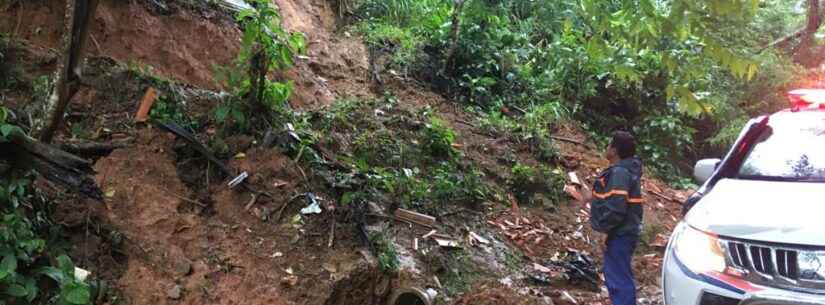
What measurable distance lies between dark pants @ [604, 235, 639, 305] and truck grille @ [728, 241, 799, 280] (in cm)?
137

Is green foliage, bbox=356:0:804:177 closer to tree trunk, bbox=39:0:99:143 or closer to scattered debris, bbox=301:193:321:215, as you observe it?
scattered debris, bbox=301:193:321:215

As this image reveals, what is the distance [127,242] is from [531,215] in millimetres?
4181

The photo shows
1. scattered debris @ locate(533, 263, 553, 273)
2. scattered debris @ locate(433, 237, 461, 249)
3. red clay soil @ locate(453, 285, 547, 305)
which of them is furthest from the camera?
scattered debris @ locate(533, 263, 553, 273)

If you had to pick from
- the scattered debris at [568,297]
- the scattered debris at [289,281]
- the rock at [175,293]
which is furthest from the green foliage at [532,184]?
the rock at [175,293]

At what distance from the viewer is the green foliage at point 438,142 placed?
22.7 feet

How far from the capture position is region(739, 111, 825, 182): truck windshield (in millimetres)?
3980

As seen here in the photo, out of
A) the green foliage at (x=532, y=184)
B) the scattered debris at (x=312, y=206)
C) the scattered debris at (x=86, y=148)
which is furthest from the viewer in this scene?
the green foliage at (x=532, y=184)

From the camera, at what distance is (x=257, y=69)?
17.6 ft

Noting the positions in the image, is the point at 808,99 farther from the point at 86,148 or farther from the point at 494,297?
the point at 86,148

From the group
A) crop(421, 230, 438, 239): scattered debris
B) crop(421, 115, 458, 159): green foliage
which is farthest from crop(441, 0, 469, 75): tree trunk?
crop(421, 230, 438, 239): scattered debris

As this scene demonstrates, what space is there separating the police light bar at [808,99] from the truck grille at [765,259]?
201cm

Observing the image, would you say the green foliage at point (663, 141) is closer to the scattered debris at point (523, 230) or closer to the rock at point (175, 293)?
the scattered debris at point (523, 230)

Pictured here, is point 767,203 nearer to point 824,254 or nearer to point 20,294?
point 824,254

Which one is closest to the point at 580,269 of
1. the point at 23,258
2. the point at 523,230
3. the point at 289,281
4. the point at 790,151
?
the point at 523,230
